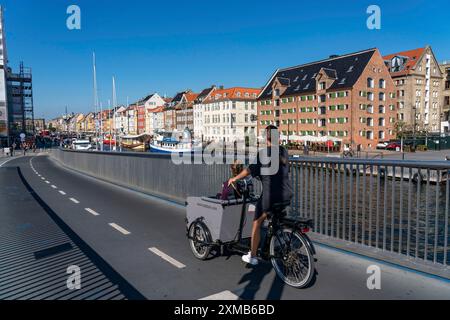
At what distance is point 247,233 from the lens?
209 inches

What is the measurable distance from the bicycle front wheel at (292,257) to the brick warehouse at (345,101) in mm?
57910

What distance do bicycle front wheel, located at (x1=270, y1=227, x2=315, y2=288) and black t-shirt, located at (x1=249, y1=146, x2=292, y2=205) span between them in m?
0.40

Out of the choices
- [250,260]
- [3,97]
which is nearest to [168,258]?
[250,260]

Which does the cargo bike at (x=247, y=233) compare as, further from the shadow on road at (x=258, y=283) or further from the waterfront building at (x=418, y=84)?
the waterfront building at (x=418, y=84)

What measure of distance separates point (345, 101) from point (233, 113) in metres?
34.4

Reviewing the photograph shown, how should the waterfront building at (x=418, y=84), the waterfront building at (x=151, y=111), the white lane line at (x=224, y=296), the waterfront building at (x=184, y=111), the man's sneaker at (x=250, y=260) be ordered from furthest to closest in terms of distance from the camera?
1. the waterfront building at (x=151, y=111)
2. the waterfront building at (x=184, y=111)
3. the waterfront building at (x=418, y=84)
4. the man's sneaker at (x=250, y=260)
5. the white lane line at (x=224, y=296)

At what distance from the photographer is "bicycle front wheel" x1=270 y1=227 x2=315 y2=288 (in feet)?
13.9

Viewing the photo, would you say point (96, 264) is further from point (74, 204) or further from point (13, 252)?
point (74, 204)

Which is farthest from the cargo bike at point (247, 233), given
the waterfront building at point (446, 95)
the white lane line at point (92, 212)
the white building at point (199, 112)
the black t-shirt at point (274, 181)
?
the white building at point (199, 112)

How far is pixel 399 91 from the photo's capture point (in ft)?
265

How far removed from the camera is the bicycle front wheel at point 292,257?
4.23 m

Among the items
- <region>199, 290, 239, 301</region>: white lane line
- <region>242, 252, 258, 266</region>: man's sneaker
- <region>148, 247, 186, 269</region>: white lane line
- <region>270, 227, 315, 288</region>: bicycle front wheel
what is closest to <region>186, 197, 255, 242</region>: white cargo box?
<region>242, 252, 258, 266</region>: man's sneaker

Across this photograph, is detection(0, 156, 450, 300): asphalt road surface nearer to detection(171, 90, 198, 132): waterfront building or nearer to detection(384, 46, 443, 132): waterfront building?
detection(384, 46, 443, 132): waterfront building

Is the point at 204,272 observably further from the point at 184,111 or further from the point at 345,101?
the point at 184,111
